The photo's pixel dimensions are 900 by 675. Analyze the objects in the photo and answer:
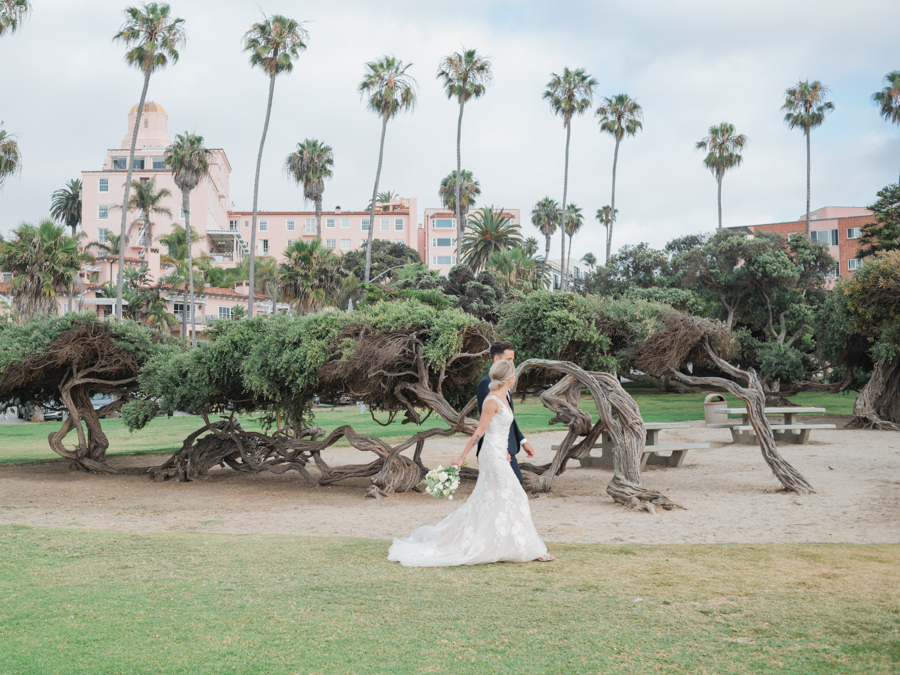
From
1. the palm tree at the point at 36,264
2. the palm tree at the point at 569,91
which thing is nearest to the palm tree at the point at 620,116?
the palm tree at the point at 569,91

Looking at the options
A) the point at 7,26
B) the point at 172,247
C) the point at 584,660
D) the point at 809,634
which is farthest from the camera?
the point at 172,247

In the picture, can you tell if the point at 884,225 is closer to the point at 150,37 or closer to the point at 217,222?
the point at 150,37

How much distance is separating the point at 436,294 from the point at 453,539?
29.9 metres

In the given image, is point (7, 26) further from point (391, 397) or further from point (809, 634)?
point (809, 634)

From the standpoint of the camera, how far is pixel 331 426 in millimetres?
28469

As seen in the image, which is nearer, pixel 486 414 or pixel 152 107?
pixel 486 414

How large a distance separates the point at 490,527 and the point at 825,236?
69761 millimetres

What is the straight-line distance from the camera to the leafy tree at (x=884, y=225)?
36.2m

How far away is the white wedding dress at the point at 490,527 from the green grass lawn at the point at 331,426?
13.2 m

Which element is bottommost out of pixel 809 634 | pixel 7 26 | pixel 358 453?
pixel 358 453

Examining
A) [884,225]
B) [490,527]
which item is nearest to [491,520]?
[490,527]

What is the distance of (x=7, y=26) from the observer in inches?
789

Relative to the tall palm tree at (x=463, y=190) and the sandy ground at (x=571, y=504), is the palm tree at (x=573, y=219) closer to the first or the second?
the tall palm tree at (x=463, y=190)

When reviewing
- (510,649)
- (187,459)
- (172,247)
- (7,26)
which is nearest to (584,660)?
(510,649)
